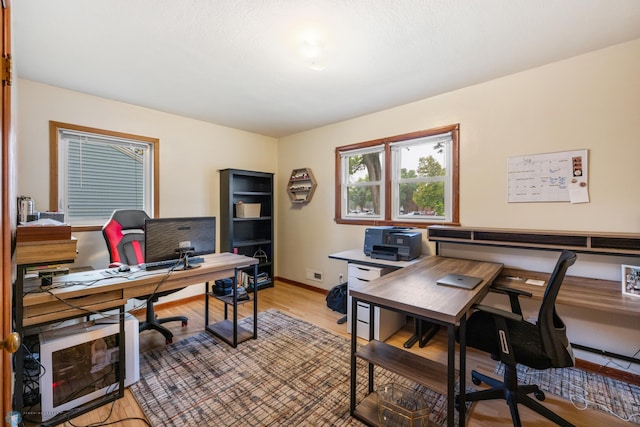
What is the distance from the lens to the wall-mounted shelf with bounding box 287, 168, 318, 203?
13.7 ft

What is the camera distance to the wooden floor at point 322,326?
1.72 meters

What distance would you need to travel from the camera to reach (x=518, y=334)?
1.73 m

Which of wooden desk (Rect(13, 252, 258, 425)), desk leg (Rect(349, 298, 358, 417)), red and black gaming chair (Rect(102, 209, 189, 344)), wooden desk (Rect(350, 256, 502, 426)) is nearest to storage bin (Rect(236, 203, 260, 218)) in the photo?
red and black gaming chair (Rect(102, 209, 189, 344))

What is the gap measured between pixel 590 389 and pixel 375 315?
160 centimetres

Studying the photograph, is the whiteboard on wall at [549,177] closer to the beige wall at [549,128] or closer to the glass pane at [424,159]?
the beige wall at [549,128]

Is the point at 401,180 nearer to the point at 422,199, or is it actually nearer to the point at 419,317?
the point at 422,199

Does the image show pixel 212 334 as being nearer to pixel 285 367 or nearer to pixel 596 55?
pixel 285 367

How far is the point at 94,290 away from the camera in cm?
177

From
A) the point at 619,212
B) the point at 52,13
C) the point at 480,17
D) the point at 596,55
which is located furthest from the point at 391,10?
the point at 619,212

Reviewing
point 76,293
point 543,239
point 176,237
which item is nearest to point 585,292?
point 543,239

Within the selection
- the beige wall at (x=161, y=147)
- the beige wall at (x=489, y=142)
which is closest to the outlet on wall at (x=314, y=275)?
the beige wall at (x=489, y=142)

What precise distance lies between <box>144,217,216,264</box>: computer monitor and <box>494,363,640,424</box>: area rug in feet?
8.72

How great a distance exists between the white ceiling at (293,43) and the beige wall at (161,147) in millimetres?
203

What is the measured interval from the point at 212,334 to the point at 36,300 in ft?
5.02
